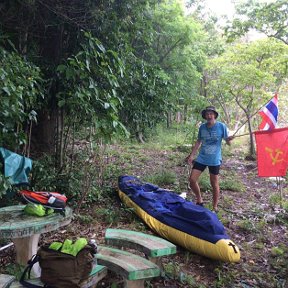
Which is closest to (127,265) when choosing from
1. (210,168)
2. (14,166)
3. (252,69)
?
(14,166)

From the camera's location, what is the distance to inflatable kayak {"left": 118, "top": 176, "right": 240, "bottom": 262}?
12.1 ft

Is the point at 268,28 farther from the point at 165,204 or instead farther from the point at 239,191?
the point at 165,204

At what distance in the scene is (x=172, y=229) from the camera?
164 inches

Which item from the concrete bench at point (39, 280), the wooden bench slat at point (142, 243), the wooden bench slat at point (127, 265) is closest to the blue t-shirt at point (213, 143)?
the wooden bench slat at point (142, 243)

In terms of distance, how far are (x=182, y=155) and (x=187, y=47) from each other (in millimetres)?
5395

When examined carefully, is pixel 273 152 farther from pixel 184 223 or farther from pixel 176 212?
pixel 184 223

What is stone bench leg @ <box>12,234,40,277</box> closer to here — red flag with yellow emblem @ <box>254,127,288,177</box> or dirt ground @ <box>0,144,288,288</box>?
dirt ground @ <box>0,144,288,288</box>

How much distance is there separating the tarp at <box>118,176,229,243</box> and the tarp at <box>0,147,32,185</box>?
176 centimetres

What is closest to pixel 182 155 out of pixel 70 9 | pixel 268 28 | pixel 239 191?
pixel 239 191

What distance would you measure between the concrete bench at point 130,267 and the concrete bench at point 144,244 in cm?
19

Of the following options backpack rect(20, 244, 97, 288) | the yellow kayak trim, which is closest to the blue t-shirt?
the yellow kayak trim

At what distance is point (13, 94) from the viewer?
3.53 m

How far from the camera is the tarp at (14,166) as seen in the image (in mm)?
3783

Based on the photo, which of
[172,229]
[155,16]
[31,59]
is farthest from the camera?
[155,16]
